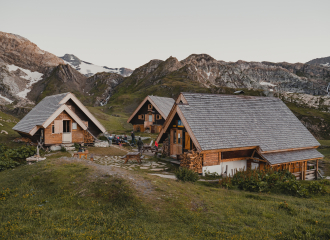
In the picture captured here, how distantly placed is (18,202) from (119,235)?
5019mm

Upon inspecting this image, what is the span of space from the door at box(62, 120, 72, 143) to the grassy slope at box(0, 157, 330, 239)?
10.9 m

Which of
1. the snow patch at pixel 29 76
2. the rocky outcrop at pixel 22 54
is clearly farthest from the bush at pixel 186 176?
the rocky outcrop at pixel 22 54

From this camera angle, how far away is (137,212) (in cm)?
784

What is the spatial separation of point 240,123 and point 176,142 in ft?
18.0

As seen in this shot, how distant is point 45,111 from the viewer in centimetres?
2216

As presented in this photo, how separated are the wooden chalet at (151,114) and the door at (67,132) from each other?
18.9 m

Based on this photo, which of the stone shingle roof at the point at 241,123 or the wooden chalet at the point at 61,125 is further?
the wooden chalet at the point at 61,125

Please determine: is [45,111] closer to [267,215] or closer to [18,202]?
[18,202]

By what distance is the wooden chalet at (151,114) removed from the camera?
131ft

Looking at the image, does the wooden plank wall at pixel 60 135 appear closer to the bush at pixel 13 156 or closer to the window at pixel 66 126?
the window at pixel 66 126

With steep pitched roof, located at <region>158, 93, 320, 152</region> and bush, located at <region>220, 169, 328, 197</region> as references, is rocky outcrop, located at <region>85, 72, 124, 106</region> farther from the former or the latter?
bush, located at <region>220, 169, 328, 197</region>

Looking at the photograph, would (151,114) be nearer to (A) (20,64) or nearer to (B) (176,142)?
(B) (176,142)

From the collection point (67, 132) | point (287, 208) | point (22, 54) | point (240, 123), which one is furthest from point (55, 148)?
point (22, 54)

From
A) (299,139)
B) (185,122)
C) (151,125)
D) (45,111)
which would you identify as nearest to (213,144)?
(185,122)
